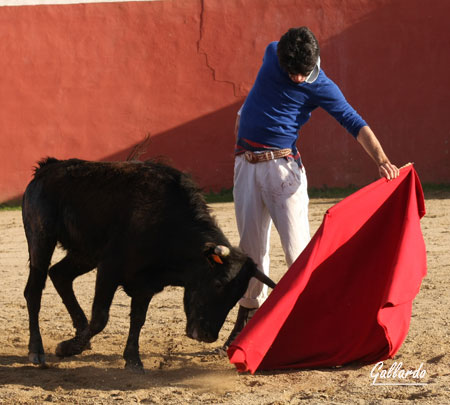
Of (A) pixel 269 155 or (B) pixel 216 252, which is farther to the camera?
(A) pixel 269 155

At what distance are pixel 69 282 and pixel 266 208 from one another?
1448 millimetres

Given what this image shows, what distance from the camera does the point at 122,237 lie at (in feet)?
16.0

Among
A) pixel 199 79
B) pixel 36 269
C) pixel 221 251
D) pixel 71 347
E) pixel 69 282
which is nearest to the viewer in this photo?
pixel 221 251

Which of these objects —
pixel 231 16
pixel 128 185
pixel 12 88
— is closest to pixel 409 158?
pixel 231 16

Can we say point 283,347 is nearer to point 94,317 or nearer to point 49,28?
point 94,317

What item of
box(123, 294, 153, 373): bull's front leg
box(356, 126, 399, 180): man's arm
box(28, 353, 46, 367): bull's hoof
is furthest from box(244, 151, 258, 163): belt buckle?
box(28, 353, 46, 367): bull's hoof

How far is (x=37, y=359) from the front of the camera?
4984mm

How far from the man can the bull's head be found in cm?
36

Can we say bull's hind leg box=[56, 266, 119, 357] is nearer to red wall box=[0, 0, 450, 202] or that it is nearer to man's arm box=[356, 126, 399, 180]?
man's arm box=[356, 126, 399, 180]

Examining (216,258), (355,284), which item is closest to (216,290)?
(216,258)

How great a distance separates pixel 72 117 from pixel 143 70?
50.0 inches

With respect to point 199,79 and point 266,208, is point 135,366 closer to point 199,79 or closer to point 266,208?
point 266,208

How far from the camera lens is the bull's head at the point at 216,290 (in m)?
4.55

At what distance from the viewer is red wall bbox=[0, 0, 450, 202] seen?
12.5 meters
